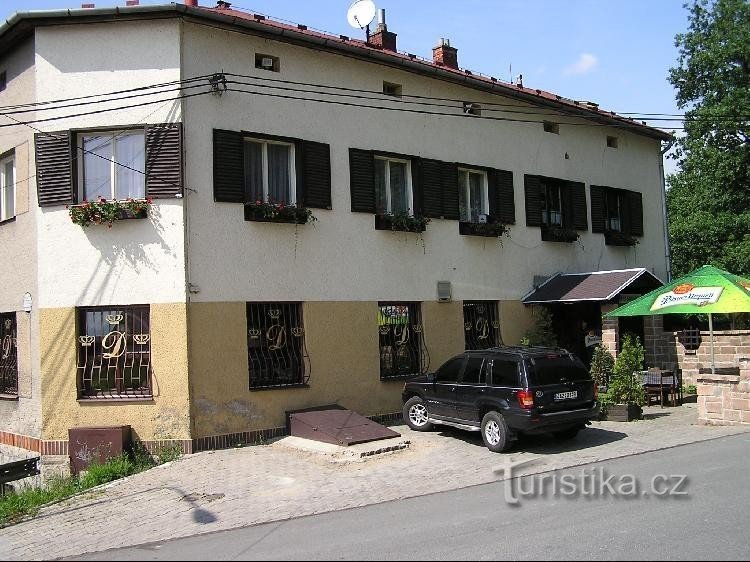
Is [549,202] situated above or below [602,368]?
above

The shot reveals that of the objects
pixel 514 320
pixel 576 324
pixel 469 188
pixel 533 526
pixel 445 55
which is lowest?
pixel 533 526

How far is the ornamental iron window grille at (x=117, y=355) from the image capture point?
1265 centimetres

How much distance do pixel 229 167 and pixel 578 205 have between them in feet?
35.5

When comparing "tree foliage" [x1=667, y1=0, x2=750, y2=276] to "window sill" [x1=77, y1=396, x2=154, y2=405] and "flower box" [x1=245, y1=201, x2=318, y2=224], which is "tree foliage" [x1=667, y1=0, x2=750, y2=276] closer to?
"flower box" [x1=245, y1=201, x2=318, y2=224]

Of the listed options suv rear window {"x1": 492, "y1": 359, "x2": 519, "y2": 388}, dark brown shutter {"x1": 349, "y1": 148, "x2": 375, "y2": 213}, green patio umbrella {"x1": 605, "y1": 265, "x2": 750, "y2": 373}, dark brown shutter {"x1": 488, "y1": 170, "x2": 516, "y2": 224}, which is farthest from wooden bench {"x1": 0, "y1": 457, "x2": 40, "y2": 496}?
green patio umbrella {"x1": 605, "y1": 265, "x2": 750, "y2": 373}

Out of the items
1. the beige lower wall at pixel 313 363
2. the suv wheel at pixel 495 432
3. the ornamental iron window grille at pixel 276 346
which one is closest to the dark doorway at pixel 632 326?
the beige lower wall at pixel 313 363

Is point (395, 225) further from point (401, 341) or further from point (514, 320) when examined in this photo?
point (514, 320)

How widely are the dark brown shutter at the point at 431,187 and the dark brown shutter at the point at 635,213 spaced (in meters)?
8.07

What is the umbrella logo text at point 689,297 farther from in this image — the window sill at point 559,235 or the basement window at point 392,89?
the basement window at point 392,89

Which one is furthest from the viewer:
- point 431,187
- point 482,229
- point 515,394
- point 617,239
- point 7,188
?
point 617,239

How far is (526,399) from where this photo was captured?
11398mm

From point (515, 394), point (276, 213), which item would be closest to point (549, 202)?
point (276, 213)

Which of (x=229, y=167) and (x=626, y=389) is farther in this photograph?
(x=626, y=389)

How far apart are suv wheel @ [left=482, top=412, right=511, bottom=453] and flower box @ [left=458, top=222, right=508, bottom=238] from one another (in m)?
5.96
